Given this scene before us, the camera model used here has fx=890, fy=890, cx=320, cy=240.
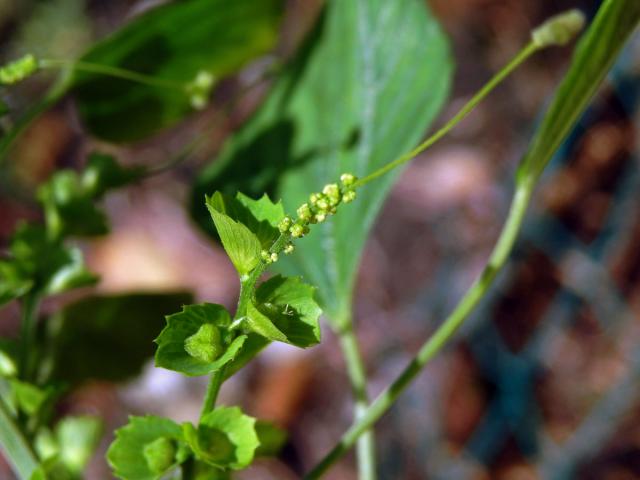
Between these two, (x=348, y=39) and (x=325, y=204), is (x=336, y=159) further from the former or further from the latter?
(x=325, y=204)

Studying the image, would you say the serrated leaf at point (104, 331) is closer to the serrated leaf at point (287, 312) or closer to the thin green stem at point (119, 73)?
the thin green stem at point (119, 73)

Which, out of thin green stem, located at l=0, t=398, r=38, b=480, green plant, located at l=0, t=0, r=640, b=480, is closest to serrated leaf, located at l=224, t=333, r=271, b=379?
green plant, located at l=0, t=0, r=640, b=480

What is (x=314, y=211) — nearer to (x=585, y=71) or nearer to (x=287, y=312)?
(x=287, y=312)

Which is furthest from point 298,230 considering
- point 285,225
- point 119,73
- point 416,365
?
point 119,73

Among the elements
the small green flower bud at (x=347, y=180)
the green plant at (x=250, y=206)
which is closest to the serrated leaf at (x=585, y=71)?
the green plant at (x=250, y=206)

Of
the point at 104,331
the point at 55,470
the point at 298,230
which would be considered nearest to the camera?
the point at 298,230
